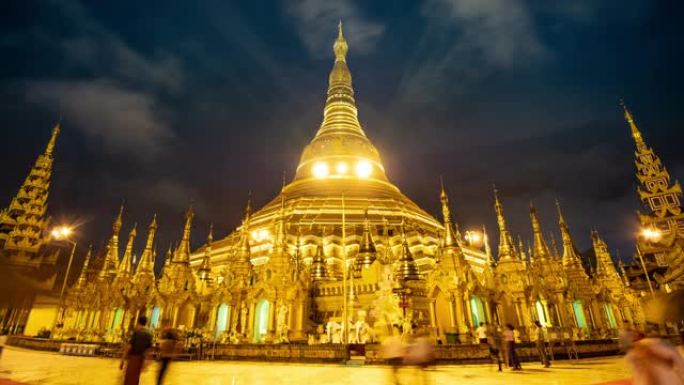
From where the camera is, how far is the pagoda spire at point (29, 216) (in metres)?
32.5

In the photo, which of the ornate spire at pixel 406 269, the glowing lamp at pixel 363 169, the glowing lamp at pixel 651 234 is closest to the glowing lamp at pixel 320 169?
the glowing lamp at pixel 363 169

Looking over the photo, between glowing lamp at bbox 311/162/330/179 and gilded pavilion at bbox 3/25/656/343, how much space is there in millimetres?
7723

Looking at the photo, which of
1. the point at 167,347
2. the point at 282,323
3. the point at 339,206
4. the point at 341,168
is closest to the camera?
the point at 167,347

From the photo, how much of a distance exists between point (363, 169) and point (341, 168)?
8.59 ft

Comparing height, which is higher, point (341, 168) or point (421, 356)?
point (341, 168)

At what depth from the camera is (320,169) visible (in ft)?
135

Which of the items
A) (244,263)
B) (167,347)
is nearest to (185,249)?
(244,263)

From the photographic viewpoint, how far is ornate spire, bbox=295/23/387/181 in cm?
4150

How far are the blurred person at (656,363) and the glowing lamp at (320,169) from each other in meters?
37.0

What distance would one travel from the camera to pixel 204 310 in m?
21.3

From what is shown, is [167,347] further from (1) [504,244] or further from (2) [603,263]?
(2) [603,263]

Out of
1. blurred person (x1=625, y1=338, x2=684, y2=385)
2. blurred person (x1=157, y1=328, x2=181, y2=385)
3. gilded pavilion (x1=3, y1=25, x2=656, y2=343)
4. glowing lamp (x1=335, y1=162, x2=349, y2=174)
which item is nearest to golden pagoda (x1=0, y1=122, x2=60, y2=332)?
gilded pavilion (x1=3, y1=25, x2=656, y2=343)

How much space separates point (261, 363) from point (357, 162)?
31025 mm

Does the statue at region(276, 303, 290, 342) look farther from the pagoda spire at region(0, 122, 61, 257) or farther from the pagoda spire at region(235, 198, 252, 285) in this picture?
the pagoda spire at region(0, 122, 61, 257)
